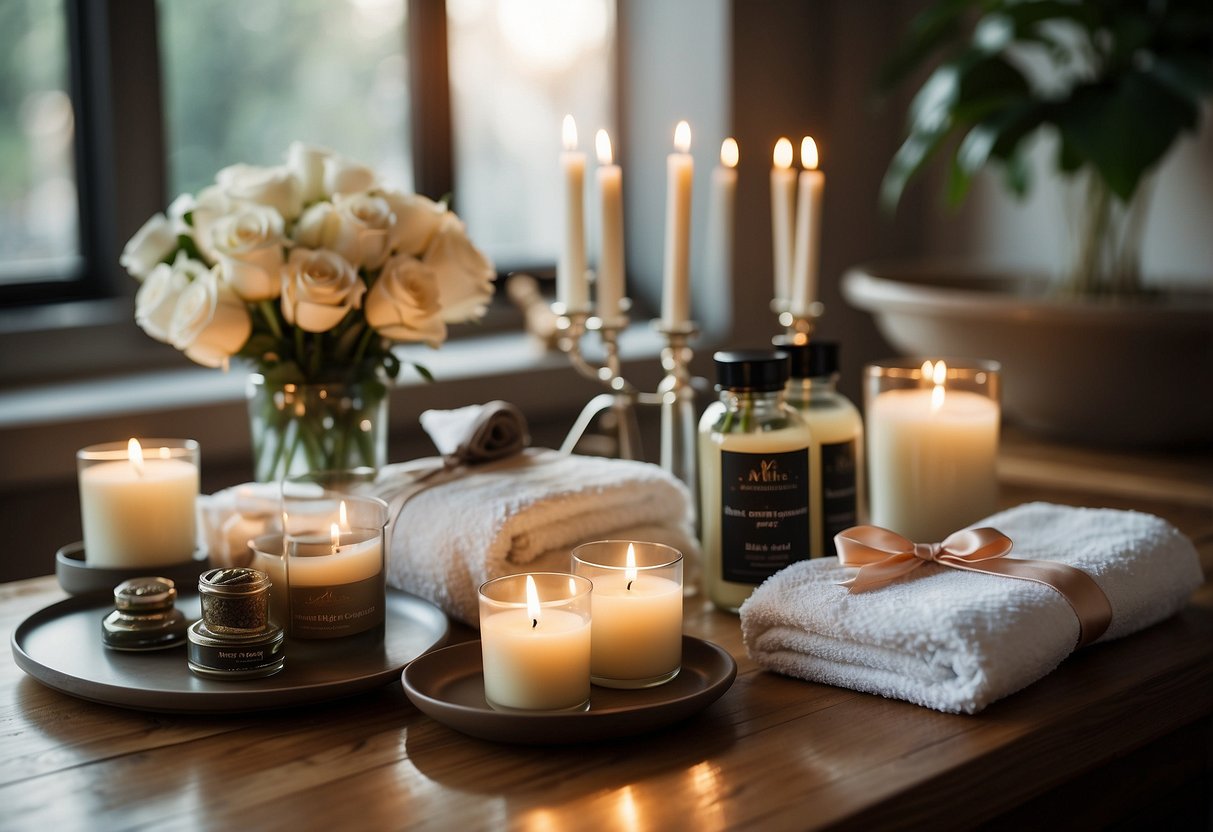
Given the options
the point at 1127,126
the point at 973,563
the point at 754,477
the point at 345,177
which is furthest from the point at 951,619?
the point at 1127,126

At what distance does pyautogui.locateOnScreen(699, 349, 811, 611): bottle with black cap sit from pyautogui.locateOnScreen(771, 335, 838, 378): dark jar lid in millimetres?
75

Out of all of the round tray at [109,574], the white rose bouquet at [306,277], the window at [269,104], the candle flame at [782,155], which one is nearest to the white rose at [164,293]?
the white rose bouquet at [306,277]

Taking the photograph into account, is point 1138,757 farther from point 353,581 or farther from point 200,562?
point 200,562

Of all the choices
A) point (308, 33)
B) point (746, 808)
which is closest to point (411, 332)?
point (746, 808)

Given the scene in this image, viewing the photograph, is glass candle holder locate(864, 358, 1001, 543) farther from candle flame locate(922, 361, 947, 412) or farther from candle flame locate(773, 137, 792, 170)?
candle flame locate(773, 137, 792, 170)

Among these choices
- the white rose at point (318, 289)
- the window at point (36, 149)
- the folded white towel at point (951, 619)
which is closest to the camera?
the folded white towel at point (951, 619)

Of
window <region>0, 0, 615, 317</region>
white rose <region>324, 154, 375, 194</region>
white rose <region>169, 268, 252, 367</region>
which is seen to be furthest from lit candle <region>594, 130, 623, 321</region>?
window <region>0, 0, 615, 317</region>

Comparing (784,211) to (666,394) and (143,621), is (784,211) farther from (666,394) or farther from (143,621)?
(143,621)

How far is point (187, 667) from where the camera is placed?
91cm

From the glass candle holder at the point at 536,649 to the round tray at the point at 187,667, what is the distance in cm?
11

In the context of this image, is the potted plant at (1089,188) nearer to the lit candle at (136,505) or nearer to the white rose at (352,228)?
the white rose at (352,228)

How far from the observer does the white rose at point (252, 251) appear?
3.60 feet

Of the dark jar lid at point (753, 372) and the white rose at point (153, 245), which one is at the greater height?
the white rose at point (153, 245)

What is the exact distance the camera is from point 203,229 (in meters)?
1.15
